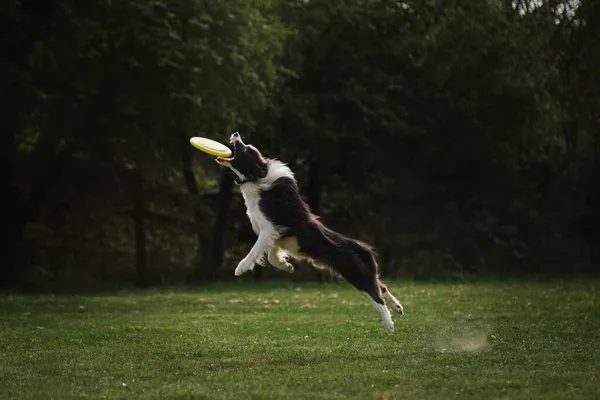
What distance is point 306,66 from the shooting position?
95.8 ft

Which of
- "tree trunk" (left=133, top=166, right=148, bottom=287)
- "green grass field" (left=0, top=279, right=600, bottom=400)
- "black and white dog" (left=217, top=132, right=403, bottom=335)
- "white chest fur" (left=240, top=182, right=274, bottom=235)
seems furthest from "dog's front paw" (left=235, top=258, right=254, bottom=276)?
"tree trunk" (left=133, top=166, right=148, bottom=287)

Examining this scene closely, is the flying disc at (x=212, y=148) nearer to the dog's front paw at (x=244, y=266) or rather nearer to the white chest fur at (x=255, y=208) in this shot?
the white chest fur at (x=255, y=208)

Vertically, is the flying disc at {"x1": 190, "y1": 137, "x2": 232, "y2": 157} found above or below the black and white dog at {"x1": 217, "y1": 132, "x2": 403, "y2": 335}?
above

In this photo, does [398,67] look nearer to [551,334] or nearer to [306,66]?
[306,66]

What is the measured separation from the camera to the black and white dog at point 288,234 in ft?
38.4

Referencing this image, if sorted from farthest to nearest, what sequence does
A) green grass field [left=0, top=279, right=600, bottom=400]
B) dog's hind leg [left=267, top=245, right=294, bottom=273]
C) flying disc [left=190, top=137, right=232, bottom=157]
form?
flying disc [left=190, top=137, right=232, bottom=157] → dog's hind leg [left=267, top=245, right=294, bottom=273] → green grass field [left=0, top=279, right=600, bottom=400]

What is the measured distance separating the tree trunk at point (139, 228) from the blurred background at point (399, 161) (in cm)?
3

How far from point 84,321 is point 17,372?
611 cm

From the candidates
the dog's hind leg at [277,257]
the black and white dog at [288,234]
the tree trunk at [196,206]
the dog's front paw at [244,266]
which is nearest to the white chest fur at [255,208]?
the black and white dog at [288,234]

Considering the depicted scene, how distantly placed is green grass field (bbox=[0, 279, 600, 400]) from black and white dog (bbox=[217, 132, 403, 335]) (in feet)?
2.98

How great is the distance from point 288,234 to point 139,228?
663 inches

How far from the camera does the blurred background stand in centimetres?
2761

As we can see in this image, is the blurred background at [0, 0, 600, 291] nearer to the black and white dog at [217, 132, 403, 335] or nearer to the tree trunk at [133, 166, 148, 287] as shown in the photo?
the tree trunk at [133, 166, 148, 287]

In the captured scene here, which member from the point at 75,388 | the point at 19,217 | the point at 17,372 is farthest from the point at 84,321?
the point at 19,217
